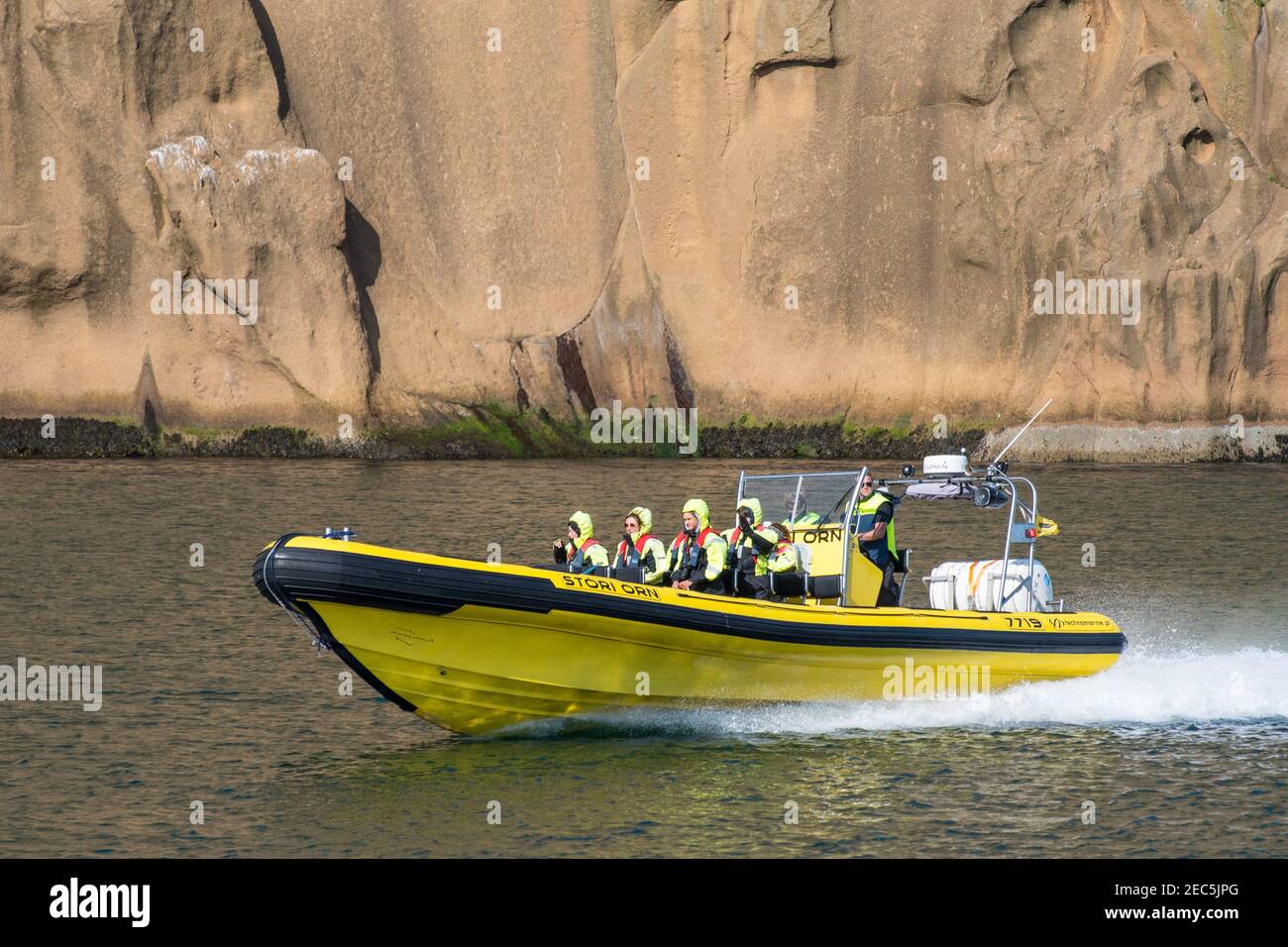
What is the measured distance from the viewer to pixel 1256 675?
1630cm

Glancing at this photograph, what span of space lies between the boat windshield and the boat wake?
189cm

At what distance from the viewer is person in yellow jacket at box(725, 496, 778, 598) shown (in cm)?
1488

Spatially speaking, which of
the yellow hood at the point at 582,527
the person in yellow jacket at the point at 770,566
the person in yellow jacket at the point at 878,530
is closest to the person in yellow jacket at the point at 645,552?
the yellow hood at the point at 582,527

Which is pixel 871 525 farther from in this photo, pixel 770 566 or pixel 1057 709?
pixel 1057 709

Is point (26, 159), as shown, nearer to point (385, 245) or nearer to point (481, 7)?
point (385, 245)

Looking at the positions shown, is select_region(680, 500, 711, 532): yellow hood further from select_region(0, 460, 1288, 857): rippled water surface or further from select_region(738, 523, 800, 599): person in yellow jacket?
select_region(0, 460, 1288, 857): rippled water surface

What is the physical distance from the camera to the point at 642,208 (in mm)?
48375

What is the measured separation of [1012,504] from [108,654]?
958 centimetres

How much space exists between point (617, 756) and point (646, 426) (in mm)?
31723

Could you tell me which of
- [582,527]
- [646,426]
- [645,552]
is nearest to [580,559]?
[582,527]

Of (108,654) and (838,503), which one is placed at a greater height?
(838,503)
